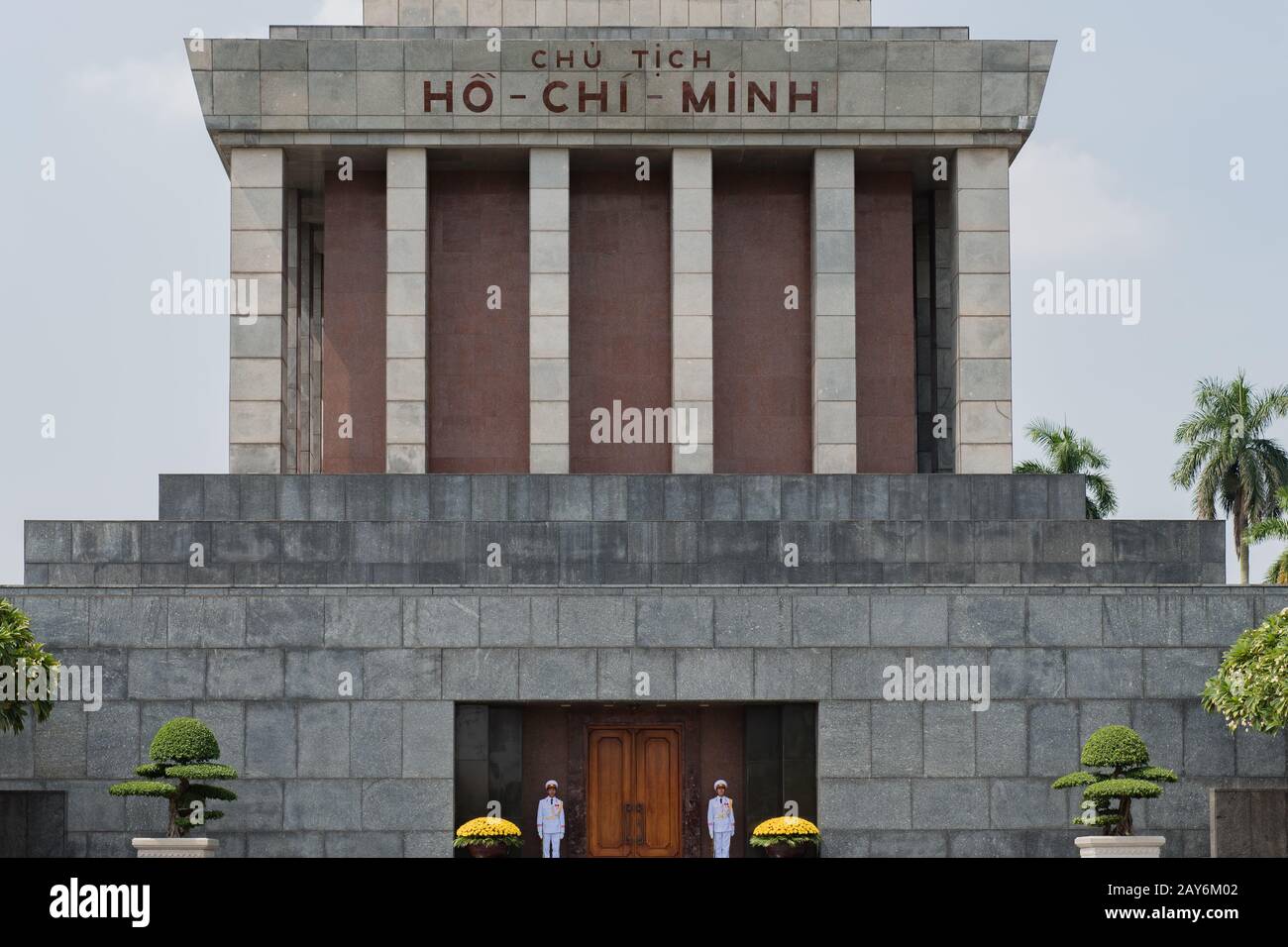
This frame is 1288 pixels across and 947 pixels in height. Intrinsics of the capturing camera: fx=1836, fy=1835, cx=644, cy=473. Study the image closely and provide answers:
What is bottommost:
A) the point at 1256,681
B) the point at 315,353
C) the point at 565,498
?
the point at 1256,681

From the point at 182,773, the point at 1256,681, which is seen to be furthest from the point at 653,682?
the point at 1256,681

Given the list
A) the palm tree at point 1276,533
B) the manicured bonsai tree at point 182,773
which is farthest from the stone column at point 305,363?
the palm tree at point 1276,533

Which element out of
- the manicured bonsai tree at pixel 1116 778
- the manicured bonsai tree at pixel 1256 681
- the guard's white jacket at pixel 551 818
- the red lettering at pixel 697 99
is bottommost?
the guard's white jacket at pixel 551 818

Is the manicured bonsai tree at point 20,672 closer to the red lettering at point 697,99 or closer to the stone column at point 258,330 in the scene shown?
the stone column at point 258,330

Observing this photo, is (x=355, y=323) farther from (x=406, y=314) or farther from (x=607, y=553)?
(x=607, y=553)

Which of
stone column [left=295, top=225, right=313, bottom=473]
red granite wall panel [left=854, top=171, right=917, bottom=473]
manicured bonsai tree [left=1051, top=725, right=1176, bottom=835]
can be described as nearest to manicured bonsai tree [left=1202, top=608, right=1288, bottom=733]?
manicured bonsai tree [left=1051, top=725, right=1176, bottom=835]

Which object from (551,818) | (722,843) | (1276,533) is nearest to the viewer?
(551,818)

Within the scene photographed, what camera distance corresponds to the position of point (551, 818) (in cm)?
2523

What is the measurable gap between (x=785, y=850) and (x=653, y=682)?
120 inches

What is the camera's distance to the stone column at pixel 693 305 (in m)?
30.9

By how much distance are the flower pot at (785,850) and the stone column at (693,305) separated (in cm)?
802

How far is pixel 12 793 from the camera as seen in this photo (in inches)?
971
